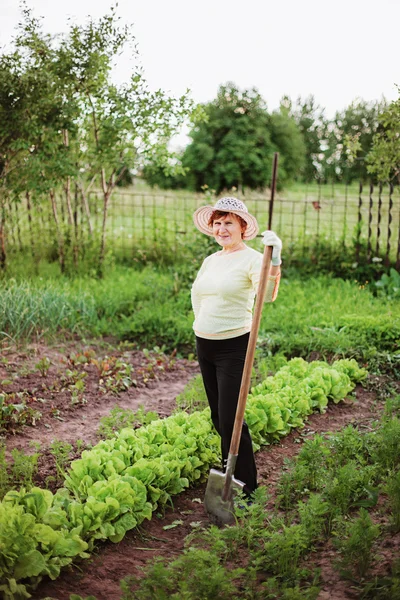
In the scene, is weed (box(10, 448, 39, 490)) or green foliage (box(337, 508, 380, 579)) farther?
weed (box(10, 448, 39, 490))

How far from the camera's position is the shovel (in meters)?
3.21

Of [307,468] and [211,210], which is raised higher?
[211,210]

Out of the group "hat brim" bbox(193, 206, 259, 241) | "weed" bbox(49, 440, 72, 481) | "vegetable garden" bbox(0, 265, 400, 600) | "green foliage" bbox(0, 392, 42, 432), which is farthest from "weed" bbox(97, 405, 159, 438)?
"hat brim" bbox(193, 206, 259, 241)

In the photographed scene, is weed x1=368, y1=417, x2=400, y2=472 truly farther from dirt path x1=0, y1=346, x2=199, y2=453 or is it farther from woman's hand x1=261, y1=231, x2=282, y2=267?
dirt path x1=0, y1=346, x2=199, y2=453

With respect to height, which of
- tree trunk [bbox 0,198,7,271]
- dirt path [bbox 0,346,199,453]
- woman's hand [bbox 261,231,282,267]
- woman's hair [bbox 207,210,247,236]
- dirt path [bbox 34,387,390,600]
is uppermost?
woman's hair [bbox 207,210,247,236]

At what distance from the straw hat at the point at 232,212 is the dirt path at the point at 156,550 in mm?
1512

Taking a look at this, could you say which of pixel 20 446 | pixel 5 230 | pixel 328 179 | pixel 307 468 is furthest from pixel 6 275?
pixel 328 179

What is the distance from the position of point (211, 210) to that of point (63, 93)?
491cm

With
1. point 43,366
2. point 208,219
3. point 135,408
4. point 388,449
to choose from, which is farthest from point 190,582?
point 43,366

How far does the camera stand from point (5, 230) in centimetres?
891

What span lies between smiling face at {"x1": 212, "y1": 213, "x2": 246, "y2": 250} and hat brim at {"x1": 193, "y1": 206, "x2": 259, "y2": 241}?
4 cm

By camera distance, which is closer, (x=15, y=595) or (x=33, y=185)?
(x=15, y=595)

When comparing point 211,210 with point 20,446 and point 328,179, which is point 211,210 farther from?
point 328,179

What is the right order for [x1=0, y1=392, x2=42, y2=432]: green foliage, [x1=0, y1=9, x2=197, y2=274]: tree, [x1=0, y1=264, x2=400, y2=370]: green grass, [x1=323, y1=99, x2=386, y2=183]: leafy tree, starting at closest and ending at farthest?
[x1=0, y1=392, x2=42, y2=432]: green foliage → [x1=0, y1=264, x2=400, y2=370]: green grass → [x1=0, y1=9, x2=197, y2=274]: tree → [x1=323, y1=99, x2=386, y2=183]: leafy tree
